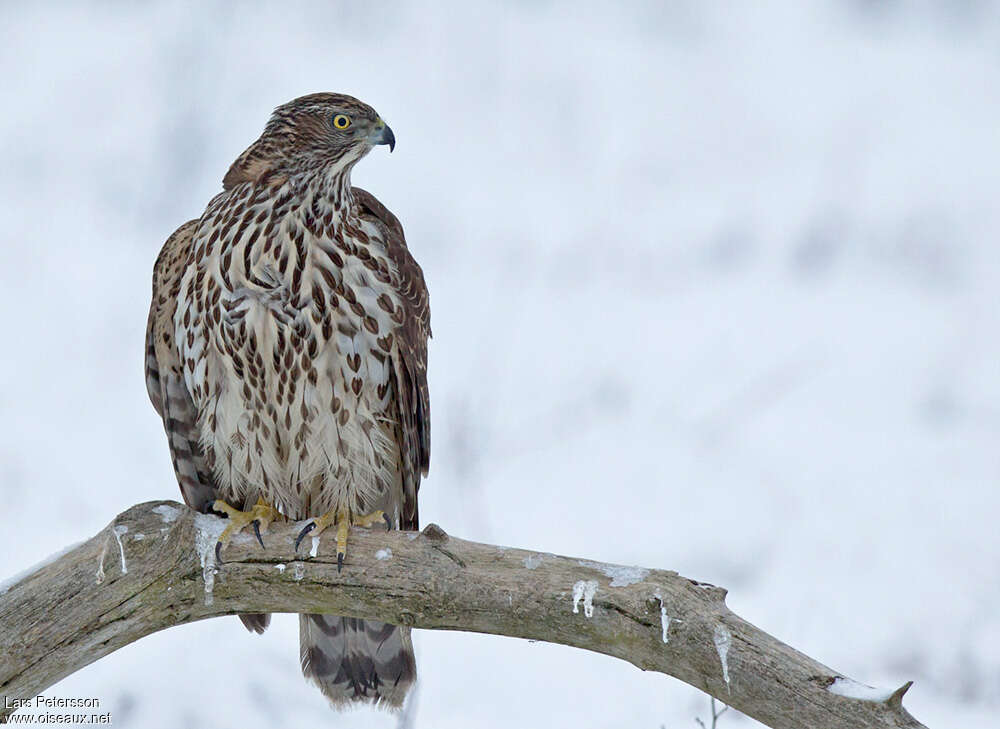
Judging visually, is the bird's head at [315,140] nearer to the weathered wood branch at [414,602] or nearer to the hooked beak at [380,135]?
the hooked beak at [380,135]

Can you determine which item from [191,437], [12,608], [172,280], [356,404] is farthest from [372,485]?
[12,608]

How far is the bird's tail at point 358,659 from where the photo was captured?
429 cm

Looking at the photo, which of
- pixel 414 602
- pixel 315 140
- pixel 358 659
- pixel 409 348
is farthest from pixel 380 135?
Answer: pixel 358 659

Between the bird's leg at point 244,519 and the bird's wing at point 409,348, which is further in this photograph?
the bird's wing at point 409,348

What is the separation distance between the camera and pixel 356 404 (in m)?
4.05

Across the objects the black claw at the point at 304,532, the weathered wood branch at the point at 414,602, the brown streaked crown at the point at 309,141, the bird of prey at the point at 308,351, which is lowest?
the weathered wood branch at the point at 414,602

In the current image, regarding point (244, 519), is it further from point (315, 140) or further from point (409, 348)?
point (315, 140)

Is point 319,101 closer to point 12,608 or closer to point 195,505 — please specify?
point 195,505

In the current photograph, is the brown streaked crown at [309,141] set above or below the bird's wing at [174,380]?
above

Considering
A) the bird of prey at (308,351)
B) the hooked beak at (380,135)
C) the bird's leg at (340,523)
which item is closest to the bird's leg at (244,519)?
the bird of prey at (308,351)

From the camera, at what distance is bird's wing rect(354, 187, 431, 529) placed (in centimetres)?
407

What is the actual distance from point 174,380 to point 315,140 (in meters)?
1.00

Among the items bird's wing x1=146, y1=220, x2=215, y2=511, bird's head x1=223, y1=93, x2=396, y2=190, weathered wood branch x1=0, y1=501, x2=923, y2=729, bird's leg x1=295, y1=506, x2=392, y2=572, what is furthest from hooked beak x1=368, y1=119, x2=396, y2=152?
weathered wood branch x1=0, y1=501, x2=923, y2=729

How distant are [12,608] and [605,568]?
→ 1621mm
